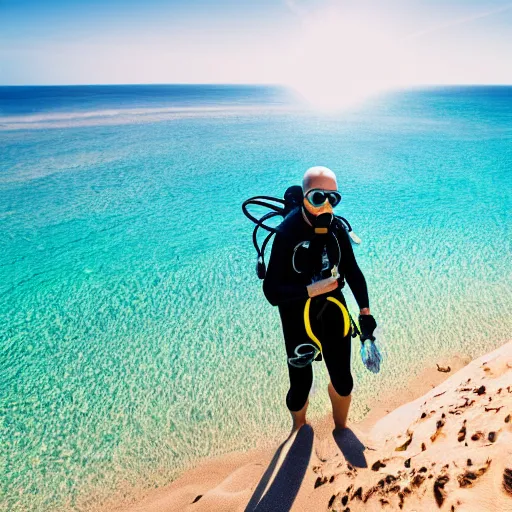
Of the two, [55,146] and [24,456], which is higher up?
[55,146]

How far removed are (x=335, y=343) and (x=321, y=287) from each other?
1.77 ft

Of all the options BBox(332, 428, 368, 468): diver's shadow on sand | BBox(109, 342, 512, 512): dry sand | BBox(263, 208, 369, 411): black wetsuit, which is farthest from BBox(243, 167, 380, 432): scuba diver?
BBox(109, 342, 512, 512): dry sand

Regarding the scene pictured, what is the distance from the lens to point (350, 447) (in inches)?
120

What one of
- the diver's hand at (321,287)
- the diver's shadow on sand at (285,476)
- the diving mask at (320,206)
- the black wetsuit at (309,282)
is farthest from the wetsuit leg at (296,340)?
the diving mask at (320,206)

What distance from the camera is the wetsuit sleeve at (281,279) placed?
8.40 ft

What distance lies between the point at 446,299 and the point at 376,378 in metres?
2.27

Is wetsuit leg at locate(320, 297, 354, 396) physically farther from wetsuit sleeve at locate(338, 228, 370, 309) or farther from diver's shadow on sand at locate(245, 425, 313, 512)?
diver's shadow on sand at locate(245, 425, 313, 512)

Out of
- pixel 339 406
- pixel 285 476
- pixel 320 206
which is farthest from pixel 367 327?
pixel 285 476

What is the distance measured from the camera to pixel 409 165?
15312mm

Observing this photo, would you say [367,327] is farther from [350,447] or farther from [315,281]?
[350,447]

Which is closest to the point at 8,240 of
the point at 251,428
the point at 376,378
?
the point at 251,428

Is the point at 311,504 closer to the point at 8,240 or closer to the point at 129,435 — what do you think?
the point at 129,435

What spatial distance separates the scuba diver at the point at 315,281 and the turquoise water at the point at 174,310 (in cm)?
40

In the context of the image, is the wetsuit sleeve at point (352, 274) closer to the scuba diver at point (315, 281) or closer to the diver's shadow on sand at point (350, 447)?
the scuba diver at point (315, 281)
